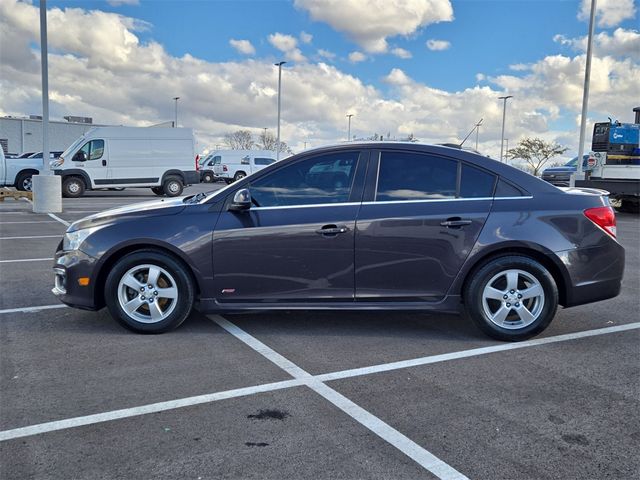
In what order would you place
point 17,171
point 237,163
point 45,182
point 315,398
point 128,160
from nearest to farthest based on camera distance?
point 315,398, point 45,182, point 128,160, point 17,171, point 237,163

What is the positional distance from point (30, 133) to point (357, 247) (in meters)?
60.5

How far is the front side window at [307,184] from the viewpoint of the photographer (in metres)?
4.71

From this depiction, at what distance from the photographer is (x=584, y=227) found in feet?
15.5

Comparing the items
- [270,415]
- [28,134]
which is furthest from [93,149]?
[28,134]

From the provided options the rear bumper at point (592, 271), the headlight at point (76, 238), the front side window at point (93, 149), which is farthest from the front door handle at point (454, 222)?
the front side window at point (93, 149)

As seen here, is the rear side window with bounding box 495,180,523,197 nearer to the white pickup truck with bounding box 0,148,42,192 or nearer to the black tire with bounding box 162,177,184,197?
the black tire with bounding box 162,177,184,197

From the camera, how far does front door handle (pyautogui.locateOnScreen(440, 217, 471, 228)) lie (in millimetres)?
4613

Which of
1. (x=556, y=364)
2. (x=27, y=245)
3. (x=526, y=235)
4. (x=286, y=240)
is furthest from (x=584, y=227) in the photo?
(x=27, y=245)

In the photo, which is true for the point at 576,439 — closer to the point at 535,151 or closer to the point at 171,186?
the point at 171,186

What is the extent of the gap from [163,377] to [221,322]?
4.35 ft

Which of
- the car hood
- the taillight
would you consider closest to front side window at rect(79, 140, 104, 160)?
the car hood

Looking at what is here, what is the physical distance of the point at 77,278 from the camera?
468 centimetres

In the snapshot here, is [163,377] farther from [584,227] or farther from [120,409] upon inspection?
[584,227]

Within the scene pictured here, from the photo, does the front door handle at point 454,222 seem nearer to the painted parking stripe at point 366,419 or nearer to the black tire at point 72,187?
the painted parking stripe at point 366,419
